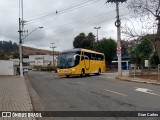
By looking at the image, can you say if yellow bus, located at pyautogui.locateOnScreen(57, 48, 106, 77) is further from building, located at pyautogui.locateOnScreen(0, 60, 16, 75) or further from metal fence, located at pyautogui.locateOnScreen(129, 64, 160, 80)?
building, located at pyautogui.locateOnScreen(0, 60, 16, 75)

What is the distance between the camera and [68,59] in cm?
3744

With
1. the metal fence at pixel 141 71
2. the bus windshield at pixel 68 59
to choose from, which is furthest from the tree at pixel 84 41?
the metal fence at pixel 141 71

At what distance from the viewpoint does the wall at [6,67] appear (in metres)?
55.6

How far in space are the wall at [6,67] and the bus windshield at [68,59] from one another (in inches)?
801

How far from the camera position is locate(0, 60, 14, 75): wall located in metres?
55.6

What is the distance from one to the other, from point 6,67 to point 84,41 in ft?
133

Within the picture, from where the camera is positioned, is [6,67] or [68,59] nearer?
[68,59]

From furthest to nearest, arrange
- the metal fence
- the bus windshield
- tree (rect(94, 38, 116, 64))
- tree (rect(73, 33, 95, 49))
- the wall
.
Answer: tree (rect(73, 33, 95, 49)) → tree (rect(94, 38, 116, 64)) → the wall → the bus windshield → the metal fence

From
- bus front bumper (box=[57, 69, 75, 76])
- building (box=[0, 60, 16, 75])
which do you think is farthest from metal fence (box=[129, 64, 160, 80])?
building (box=[0, 60, 16, 75])

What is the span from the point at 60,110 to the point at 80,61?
84.3 ft

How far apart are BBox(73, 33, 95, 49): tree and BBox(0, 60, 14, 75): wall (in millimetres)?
37550

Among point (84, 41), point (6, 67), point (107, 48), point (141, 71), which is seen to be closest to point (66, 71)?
point (141, 71)

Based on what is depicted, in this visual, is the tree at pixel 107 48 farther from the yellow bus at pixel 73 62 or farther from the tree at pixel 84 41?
the yellow bus at pixel 73 62

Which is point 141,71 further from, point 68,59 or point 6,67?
point 6,67
